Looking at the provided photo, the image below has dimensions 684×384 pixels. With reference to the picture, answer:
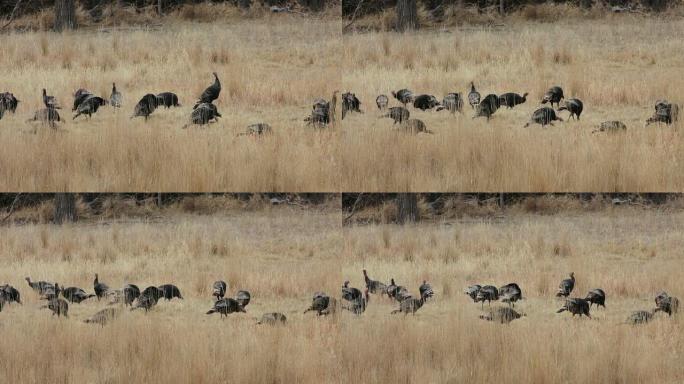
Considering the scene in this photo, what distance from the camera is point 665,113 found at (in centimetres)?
844

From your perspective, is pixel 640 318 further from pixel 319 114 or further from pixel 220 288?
pixel 220 288

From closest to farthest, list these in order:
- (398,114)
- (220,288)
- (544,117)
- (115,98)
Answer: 1. (544,117)
2. (398,114)
3. (115,98)
4. (220,288)

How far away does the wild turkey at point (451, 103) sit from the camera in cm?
857

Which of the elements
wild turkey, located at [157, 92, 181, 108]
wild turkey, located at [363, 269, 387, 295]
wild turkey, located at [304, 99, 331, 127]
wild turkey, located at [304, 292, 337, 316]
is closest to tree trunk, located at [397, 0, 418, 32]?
wild turkey, located at [304, 99, 331, 127]

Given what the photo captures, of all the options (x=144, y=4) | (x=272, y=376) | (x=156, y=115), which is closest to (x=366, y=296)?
(x=272, y=376)

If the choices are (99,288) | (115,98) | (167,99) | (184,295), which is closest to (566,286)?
(184,295)

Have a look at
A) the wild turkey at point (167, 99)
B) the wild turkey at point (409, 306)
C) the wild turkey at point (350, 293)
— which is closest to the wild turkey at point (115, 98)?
the wild turkey at point (167, 99)

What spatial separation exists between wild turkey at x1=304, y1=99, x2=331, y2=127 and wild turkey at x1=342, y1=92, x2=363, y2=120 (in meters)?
0.11

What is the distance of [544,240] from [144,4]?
11.2 ft

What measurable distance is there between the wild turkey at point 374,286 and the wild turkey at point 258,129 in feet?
3.98

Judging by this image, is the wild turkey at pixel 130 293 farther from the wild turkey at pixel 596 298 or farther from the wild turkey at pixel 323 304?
the wild turkey at pixel 596 298

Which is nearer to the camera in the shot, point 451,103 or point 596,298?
point 451,103

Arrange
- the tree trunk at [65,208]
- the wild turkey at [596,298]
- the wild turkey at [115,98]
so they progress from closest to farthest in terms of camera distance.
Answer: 1. the tree trunk at [65,208]
2. the wild turkey at [115,98]
3. the wild turkey at [596,298]

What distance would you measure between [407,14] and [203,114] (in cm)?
167
